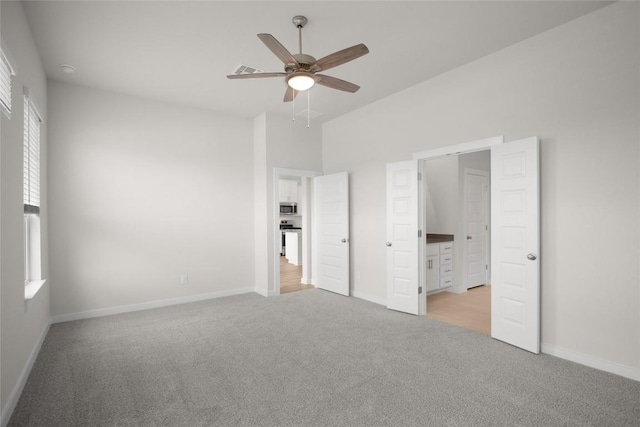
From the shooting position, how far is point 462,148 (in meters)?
3.80

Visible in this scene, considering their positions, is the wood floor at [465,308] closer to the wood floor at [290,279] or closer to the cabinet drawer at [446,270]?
the cabinet drawer at [446,270]

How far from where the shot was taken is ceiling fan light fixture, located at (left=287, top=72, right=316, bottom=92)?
2688mm

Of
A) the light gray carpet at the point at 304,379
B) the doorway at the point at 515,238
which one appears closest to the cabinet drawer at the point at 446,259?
the light gray carpet at the point at 304,379

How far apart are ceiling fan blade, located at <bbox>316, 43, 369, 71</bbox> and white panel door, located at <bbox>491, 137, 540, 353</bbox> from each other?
184cm

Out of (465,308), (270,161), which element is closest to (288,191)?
(270,161)

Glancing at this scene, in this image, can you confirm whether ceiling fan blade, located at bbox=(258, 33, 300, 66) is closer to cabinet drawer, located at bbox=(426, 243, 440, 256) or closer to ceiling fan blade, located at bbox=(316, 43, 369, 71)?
ceiling fan blade, located at bbox=(316, 43, 369, 71)

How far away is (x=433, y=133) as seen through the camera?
4137 mm

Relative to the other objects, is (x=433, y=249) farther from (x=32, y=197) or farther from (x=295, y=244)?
(x=32, y=197)

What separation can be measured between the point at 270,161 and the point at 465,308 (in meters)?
3.72

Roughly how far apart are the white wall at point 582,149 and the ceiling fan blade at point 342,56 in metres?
1.87

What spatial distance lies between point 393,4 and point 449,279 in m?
4.45

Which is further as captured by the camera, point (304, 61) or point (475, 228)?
point (475, 228)

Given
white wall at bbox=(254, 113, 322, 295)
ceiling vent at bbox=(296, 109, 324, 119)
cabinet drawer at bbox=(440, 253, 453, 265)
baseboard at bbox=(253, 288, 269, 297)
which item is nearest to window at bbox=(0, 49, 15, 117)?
white wall at bbox=(254, 113, 322, 295)

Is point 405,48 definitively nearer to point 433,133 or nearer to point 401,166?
point 433,133
